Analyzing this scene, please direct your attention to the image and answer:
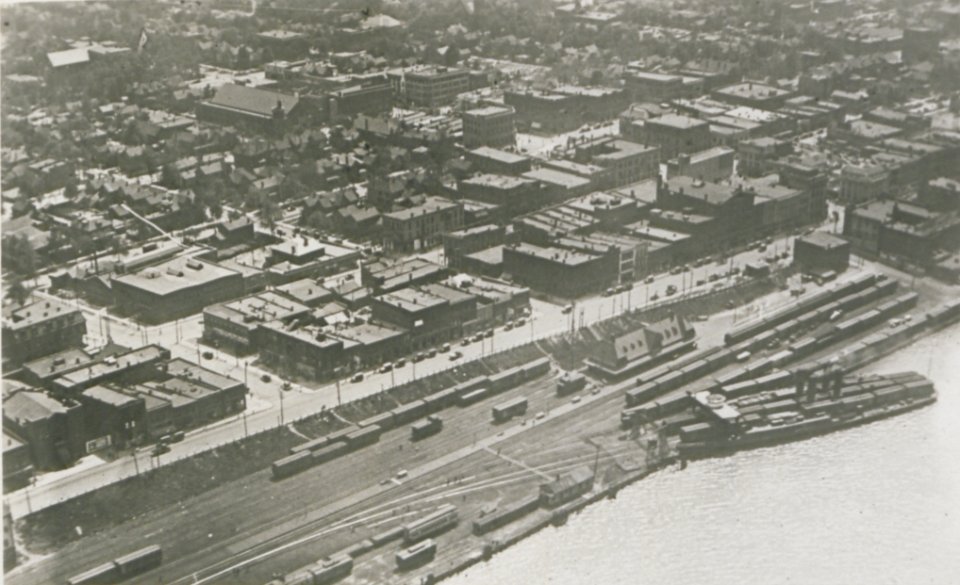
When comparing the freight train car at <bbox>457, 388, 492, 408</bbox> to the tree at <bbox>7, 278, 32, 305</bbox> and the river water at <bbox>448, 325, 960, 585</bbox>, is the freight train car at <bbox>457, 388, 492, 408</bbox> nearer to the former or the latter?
the river water at <bbox>448, 325, 960, 585</bbox>

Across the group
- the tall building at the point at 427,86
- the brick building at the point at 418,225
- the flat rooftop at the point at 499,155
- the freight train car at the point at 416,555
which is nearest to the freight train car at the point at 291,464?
the freight train car at the point at 416,555

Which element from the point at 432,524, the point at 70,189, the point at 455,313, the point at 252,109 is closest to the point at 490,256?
the point at 455,313

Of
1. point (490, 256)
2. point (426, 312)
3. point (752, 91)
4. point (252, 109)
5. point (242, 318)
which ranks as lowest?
point (490, 256)

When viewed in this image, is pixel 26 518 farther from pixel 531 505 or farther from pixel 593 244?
pixel 593 244

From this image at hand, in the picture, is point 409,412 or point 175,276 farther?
point 175,276

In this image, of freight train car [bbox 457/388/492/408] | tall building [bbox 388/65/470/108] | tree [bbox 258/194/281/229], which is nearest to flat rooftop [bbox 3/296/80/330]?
tree [bbox 258/194/281/229]

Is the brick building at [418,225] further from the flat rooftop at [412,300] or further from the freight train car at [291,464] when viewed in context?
the freight train car at [291,464]

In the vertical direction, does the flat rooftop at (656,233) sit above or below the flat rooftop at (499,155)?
below

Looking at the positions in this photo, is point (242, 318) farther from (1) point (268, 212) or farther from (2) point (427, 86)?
(2) point (427, 86)
